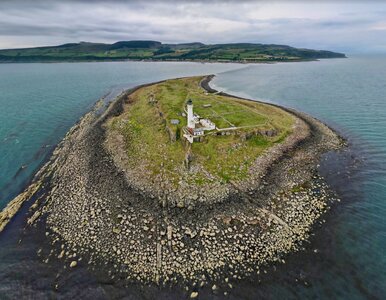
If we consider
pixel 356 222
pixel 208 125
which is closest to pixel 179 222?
pixel 356 222

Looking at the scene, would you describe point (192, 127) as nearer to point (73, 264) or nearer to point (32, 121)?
point (73, 264)

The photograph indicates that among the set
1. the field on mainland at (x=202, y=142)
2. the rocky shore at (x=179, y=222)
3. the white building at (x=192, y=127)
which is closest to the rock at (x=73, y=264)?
the rocky shore at (x=179, y=222)

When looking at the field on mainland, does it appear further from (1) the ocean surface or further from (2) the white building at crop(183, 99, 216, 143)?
(1) the ocean surface

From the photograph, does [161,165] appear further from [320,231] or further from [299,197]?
[320,231]

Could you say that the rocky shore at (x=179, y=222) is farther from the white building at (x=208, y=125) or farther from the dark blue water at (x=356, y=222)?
the white building at (x=208, y=125)

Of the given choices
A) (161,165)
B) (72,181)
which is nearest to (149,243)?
(161,165)

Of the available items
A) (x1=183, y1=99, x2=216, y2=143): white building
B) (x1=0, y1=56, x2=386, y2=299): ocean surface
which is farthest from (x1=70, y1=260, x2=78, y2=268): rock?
(x1=183, y1=99, x2=216, y2=143): white building
